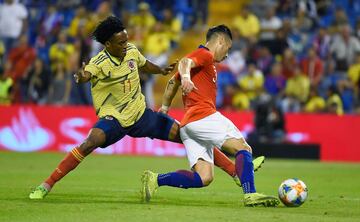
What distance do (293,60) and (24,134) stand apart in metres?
7.56

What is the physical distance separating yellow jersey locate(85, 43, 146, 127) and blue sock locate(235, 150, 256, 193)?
171 cm

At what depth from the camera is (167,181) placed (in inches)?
412

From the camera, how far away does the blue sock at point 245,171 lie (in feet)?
32.6

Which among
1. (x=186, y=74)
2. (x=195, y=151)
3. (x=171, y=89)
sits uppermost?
(x=186, y=74)

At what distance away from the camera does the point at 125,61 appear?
11.1m

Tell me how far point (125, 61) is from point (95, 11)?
15.9 m

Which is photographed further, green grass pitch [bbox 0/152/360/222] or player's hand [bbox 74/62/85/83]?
player's hand [bbox 74/62/85/83]

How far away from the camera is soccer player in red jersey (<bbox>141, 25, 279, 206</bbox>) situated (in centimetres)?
1015

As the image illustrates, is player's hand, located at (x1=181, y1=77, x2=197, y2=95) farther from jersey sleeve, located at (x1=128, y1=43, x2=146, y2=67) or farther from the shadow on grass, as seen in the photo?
jersey sleeve, located at (x1=128, y1=43, x2=146, y2=67)

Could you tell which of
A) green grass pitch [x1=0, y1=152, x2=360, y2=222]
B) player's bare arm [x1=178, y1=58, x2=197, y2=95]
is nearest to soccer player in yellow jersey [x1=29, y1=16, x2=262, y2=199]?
green grass pitch [x1=0, y1=152, x2=360, y2=222]

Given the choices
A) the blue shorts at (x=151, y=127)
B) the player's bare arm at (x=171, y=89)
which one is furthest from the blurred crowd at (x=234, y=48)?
the player's bare arm at (x=171, y=89)

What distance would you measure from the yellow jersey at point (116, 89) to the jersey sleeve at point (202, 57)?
129 cm

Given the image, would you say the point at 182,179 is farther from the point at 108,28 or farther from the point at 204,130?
the point at 108,28

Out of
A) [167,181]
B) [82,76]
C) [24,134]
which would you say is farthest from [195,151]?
[24,134]
